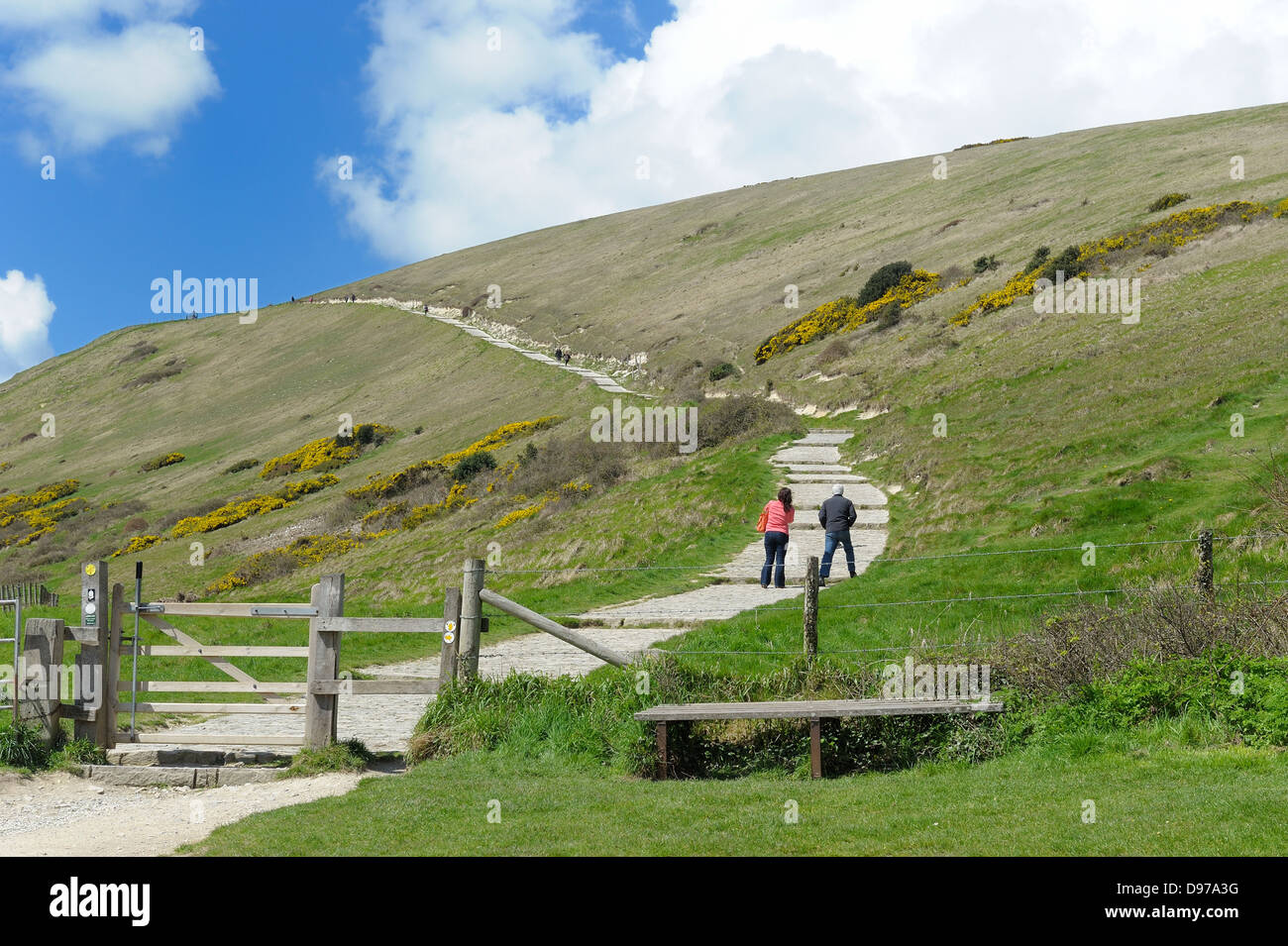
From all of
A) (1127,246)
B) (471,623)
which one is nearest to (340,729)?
(471,623)

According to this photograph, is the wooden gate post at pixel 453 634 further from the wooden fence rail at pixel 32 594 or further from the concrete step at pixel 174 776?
the wooden fence rail at pixel 32 594

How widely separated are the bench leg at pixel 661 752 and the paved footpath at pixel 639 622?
2628mm

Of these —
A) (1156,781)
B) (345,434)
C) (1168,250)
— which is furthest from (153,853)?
(345,434)

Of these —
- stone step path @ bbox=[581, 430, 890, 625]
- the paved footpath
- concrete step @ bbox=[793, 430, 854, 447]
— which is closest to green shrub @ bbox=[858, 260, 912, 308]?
concrete step @ bbox=[793, 430, 854, 447]

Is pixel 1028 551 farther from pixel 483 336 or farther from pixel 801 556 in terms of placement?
pixel 483 336

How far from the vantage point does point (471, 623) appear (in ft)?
37.2

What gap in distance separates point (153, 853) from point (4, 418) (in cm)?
11634

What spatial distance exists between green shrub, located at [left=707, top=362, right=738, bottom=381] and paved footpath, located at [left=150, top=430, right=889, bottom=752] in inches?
858

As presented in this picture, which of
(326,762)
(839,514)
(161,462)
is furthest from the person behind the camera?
(161,462)

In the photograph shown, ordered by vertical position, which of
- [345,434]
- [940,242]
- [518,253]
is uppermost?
[518,253]

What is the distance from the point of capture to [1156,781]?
316 inches

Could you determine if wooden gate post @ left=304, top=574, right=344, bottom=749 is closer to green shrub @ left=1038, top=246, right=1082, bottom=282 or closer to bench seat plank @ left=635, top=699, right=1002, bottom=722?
bench seat plank @ left=635, top=699, right=1002, bottom=722

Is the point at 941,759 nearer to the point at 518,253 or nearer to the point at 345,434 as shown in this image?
the point at 345,434

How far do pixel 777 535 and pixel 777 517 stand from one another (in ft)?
1.66
